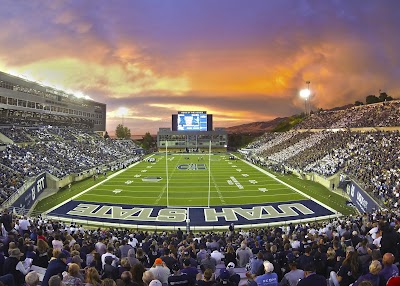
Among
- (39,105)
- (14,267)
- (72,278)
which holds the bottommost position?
(14,267)

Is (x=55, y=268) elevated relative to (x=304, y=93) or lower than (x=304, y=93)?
lower

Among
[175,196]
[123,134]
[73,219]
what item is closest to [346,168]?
[175,196]

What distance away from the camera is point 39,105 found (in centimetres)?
6938

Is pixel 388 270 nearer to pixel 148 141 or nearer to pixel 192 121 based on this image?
pixel 192 121

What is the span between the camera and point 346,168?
36094 millimetres

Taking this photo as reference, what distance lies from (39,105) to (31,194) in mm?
47003

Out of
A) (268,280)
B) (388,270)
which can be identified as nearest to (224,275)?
Answer: (268,280)

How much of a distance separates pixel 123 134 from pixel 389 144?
119019mm

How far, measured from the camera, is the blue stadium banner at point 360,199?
23.5 metres

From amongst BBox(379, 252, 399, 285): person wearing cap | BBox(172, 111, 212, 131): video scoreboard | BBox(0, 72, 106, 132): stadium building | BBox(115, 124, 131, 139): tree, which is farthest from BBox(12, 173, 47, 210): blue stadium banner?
BBox(115, 124, 131, 139): tree

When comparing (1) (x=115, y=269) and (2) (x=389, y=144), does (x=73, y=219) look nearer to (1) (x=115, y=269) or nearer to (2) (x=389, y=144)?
(1) (x=115, y=269)

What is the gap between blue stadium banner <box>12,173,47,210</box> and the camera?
81.4 feet

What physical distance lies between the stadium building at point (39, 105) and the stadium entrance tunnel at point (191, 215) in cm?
3306

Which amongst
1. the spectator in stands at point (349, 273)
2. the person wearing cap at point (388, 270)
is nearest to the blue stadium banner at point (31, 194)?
the spectator in stands at point (349, 273)
